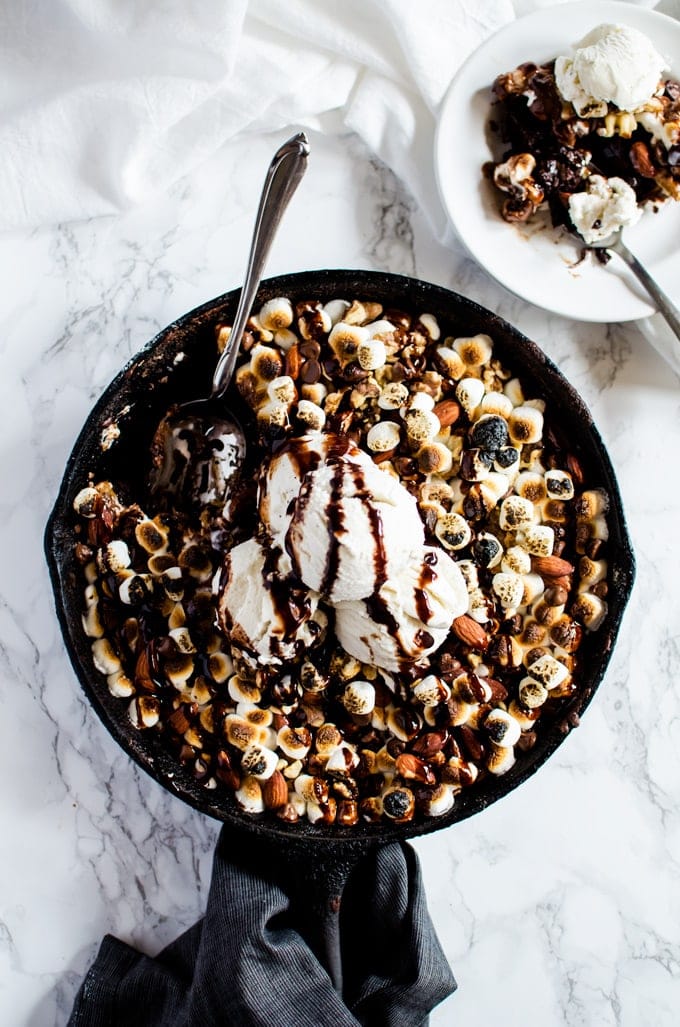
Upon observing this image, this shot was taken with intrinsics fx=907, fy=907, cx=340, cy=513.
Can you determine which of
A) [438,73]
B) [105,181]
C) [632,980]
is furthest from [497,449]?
[632,980]

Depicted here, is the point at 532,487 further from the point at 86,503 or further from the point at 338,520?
the point at 86,503

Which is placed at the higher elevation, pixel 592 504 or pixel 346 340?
pixel 346 340

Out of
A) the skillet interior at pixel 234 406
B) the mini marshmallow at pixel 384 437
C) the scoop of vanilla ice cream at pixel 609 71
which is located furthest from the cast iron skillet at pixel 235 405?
the scoop of vanilla ice cream at pixel 609 71

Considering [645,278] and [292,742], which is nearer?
[292,742]

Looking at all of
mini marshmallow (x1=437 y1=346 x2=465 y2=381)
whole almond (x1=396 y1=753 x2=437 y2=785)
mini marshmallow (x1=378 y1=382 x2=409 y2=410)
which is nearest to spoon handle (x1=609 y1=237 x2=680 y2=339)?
mini marshmallow (x1=437 y1=346 x2=465 y2=381)

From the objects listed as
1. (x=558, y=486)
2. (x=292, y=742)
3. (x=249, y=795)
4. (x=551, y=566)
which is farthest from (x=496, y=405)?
(x=249, y=795)

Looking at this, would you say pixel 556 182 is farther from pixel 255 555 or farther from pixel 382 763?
pixel 382 763

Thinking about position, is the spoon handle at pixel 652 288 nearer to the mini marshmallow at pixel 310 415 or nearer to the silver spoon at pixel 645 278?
the silver spoon at pixel 645 278
